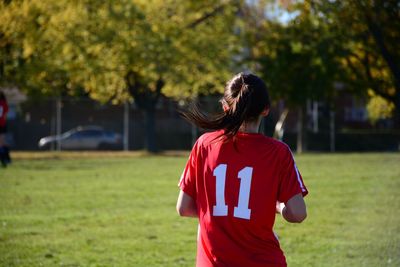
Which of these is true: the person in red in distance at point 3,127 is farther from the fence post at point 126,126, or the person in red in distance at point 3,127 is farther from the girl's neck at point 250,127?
the fence post at point 126,126

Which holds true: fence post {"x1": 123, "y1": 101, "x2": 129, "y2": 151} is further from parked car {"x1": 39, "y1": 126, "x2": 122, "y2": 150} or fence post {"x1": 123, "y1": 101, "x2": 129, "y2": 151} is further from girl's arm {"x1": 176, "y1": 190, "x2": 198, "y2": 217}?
girl's arm {"x1": 176, "y1": 190, "x2": 198, "y2": 217}

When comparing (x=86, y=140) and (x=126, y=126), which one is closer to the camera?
(x=126, y=126)

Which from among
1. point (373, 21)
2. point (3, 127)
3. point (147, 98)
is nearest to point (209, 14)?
point (147, 98)

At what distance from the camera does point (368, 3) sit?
1058 centimetres

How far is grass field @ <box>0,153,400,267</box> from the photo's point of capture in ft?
28.1

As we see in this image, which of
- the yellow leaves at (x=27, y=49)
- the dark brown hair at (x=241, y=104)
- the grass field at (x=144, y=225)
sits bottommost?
the grass field at (x=144, y=225)

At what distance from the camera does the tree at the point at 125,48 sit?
1500 inches

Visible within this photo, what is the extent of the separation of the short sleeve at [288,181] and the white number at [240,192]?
0.52ft

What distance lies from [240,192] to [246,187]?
4 cm

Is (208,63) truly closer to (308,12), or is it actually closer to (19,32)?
(19,32)

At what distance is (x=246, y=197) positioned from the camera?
3.69m

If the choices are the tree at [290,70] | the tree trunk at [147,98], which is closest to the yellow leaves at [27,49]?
the tree trunk at [147,98]

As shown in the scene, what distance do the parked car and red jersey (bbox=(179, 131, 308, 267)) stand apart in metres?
38.3

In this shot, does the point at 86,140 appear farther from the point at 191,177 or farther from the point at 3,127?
the point at 191,177
